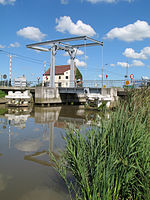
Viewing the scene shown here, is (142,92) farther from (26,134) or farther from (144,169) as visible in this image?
(26,134)

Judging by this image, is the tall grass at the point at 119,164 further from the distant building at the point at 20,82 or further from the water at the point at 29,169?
the distant building at the point at 20,82

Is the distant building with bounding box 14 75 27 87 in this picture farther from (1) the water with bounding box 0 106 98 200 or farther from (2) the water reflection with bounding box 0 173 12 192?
(2) the water reflection with bounding box 0 173 12 192

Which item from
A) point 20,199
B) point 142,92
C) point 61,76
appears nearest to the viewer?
point 20,199

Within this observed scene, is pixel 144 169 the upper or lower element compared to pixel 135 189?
upper

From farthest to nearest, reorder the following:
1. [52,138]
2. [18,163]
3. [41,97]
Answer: [41,97]
[52,138]
[18,163]

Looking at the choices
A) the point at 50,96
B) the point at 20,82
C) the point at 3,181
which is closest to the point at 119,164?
the point at 3,181

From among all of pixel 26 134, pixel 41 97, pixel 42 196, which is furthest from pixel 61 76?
pixel 42 196

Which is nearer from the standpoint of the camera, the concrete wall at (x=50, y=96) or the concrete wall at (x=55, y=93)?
the concrete wall at (x=55, y=93)

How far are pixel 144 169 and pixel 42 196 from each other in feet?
5.88

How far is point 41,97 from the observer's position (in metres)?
23.5

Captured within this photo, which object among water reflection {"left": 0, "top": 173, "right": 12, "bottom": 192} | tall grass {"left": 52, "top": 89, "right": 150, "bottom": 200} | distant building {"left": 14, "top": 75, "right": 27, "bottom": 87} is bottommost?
water reflection {"left": 0, "top": 173, "right": 12, "bottom": 192}

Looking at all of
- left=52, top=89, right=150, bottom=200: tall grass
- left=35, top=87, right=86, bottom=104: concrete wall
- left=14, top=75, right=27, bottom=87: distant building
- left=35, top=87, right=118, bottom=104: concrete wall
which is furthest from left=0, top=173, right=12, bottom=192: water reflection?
left=14, top=75, right=27, bottom=87: distant building

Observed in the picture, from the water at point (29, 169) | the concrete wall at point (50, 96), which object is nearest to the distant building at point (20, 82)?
the concrete wall at point (50, 96)

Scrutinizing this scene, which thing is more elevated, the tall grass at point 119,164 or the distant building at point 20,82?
the distant building at point 20,82
